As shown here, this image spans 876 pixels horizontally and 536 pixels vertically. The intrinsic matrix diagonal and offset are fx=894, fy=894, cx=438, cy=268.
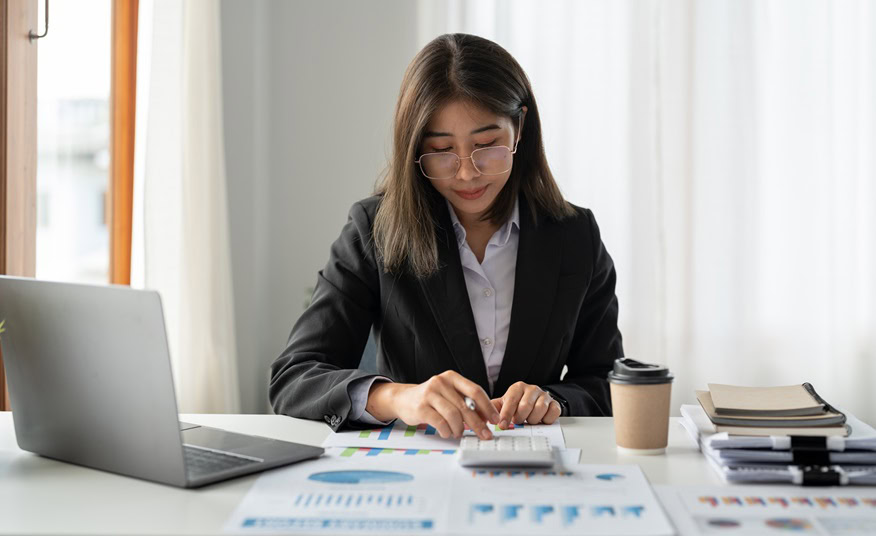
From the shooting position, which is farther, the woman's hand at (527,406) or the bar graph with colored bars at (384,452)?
the woman's hand at (527,406)

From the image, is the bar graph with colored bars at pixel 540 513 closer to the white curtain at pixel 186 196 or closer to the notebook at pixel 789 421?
the notebook at pixel 789 421

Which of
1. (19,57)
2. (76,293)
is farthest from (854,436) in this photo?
(19,57)

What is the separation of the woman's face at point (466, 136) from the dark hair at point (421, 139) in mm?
13

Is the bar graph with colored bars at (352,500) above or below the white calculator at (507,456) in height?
below

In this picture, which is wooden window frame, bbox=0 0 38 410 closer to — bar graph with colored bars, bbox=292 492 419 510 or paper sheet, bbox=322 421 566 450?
paper sheet, bbox=322 421 566 450

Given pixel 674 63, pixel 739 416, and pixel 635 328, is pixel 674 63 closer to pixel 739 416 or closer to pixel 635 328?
pixel 635 328

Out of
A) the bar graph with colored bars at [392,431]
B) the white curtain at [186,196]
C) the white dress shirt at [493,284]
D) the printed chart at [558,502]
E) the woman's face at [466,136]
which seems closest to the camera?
the printed chart at [558,502]

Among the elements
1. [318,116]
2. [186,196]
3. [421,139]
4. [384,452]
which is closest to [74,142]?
[186,196]

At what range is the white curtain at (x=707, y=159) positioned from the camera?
11.0ft

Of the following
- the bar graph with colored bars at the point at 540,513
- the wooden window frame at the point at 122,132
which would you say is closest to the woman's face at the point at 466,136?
the bar graph with colored bars at the point at 540,513

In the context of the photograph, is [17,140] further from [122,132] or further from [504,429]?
[504,429]

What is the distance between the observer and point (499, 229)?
179 centimetres

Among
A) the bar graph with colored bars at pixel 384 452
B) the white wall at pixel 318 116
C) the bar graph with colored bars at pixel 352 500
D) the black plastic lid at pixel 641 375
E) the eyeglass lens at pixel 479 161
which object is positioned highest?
the white wall at pixel 318 116

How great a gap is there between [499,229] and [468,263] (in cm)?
10
